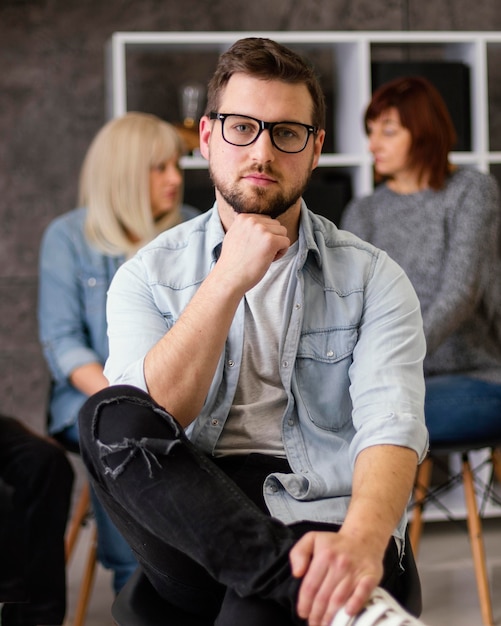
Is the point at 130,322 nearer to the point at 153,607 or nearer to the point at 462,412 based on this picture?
the point at 153,607

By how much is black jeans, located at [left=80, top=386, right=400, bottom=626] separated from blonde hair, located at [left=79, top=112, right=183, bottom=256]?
1.42 metres

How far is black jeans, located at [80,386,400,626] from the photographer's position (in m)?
1.25

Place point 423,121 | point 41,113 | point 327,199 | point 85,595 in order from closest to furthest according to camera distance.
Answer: point 85,595, point 423,121, point 327,199, point 41,113

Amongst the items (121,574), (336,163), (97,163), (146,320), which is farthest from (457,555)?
(146,320)

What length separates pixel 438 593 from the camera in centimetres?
275

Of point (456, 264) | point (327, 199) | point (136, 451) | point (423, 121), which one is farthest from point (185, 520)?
point (327, 199)

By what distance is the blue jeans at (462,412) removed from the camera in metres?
2.43

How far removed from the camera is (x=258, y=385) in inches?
64.1

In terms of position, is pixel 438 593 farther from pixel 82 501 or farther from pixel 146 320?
pixel 146 320

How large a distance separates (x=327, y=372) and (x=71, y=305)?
1.30 metres

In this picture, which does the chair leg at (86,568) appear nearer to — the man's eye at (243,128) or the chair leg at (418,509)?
Result: the chair leg at (418,509)

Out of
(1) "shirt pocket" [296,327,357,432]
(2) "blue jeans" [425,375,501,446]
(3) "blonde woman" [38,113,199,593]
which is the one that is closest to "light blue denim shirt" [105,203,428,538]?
(1) "shirt pocket" [296,327,357,432]

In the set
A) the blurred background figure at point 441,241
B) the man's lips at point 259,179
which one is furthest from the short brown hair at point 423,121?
the man's lips at point 259,179

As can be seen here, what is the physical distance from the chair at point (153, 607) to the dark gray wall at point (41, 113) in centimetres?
220
